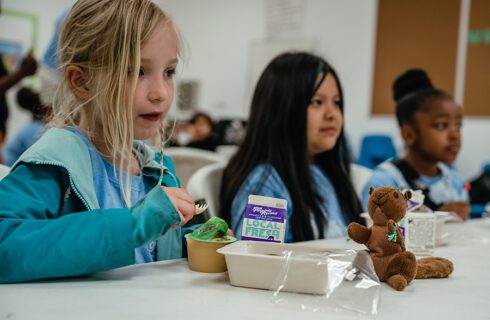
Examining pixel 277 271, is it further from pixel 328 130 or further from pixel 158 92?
pixel 328 130

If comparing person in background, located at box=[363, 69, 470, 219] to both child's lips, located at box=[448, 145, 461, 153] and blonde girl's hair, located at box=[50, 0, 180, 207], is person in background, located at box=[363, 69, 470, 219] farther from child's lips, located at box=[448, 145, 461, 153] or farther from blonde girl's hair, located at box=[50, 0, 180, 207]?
blonde girl's hair, located at box=[50, 0, 180, 207]

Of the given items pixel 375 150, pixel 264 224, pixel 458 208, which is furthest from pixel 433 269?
pixel 375 150

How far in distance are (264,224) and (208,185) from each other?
65 centimetres

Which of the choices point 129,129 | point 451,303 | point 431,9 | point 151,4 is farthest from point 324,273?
point 431,9

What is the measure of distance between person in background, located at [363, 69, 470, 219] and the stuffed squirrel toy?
1.03 metres

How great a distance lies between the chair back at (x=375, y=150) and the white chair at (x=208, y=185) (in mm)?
3464

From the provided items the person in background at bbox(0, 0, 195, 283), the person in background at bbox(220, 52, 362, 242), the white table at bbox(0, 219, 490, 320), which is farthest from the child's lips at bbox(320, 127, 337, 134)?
the white table at bbox(0, 219, 490, 320)

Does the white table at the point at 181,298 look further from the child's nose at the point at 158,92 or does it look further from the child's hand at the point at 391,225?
the child's nose at the point at 158,92

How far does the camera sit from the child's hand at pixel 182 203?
0.72 m

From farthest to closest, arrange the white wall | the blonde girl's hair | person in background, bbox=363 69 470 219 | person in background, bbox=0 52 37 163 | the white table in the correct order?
the white wall
person in background, bbox=0 52 37 163
person in background, bbox=363 69 470 219
the blonde girl's hair
the white table

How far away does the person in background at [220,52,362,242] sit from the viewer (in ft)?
4.81

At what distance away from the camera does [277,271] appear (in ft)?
2.30

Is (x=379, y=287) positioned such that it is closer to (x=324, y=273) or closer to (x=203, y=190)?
(x=324, y=273)

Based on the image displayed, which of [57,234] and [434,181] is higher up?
[57,234]
